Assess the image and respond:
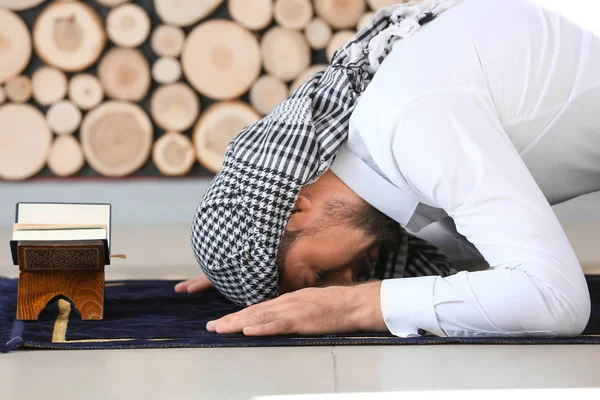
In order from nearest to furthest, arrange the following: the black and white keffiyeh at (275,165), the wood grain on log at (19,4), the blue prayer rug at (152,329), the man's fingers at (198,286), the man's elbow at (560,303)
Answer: the man's elbow at (560,303) → the blue prayer rug at (152,329) → the black and white keffiyeh at (275,165) → the man's fingers at (198,286) → the wood grain on log at (19,4)

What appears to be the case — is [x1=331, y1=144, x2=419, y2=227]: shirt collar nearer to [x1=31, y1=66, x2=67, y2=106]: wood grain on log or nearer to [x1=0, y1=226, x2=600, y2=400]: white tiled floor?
[x1=0, y1=226, x2=600, y2=400]: white tiled floor

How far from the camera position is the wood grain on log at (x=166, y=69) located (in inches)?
151

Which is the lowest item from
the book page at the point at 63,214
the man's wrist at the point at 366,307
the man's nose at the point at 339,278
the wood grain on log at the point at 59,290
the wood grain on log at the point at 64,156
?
the wood grain on log at the point at 64,156

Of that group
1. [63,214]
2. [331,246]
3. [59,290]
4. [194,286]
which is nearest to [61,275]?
[59,290]

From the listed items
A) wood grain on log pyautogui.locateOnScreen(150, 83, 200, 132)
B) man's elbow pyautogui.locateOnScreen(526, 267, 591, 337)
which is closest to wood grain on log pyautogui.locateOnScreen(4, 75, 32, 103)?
wood grain on log pyautogui.locateOnScreen(150, 83, 200, 132)

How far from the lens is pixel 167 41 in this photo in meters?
3.83

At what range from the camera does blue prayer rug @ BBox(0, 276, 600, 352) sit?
162cm

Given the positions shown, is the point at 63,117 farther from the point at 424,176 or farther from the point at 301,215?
the point at 424,176

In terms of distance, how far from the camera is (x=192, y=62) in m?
3.85

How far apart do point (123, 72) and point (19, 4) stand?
0.57m

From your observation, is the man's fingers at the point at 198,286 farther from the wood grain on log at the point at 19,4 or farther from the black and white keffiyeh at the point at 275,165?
the wood grain on log at the point at 19,4

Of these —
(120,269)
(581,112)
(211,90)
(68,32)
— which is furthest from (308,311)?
(68,32)

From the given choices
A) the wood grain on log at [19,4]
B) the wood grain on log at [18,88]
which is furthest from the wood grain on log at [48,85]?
the wood grain on log at [19,4]

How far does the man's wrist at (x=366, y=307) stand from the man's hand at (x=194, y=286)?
28.2 inches
